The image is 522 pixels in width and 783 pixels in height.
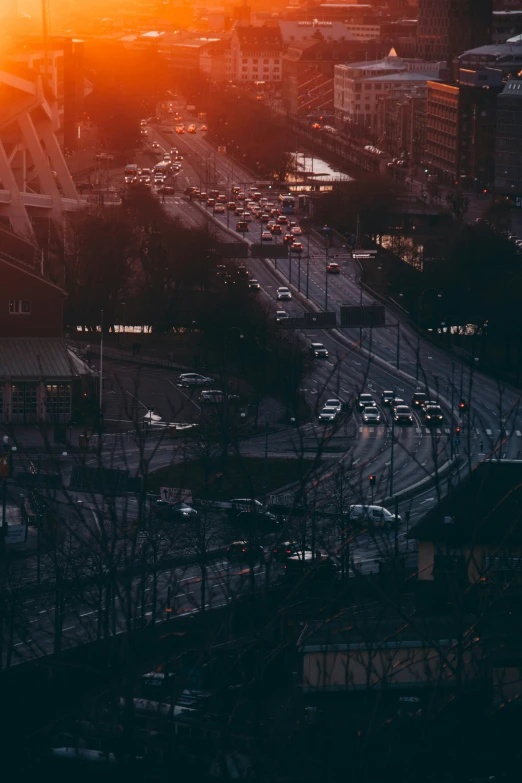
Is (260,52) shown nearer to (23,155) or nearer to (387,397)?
→ (23,155)

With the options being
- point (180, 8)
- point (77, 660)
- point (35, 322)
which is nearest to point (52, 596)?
point (77, 660)

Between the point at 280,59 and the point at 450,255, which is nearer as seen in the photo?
the point at 450,255

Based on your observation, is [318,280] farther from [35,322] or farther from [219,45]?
[219,45]

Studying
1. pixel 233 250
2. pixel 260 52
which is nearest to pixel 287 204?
pixel 233 250

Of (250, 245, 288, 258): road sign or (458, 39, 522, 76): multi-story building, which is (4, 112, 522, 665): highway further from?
(458, 39, 522, 76): multi-story building

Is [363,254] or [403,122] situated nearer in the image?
[363,254]

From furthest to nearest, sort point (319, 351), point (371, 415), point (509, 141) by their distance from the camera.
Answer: point (509, 141), point (319, 351), point (371, 415)
